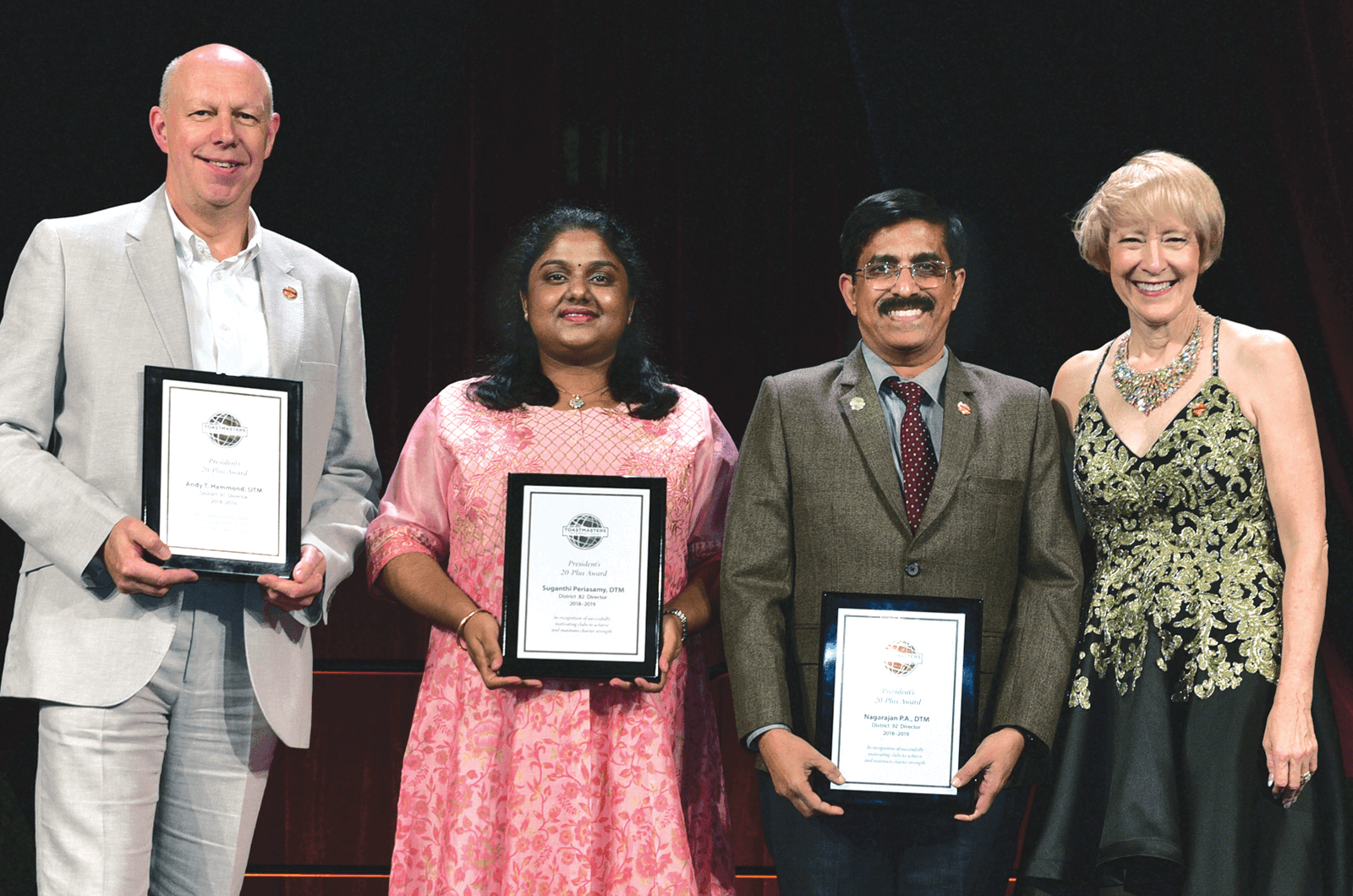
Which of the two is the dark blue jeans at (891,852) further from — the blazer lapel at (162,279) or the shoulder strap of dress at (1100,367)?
the blazer lapel at (162,279)

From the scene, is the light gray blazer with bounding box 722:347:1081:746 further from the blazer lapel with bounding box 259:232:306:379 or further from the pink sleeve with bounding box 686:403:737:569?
the blazer lapel with bounding box 259:232:306:379

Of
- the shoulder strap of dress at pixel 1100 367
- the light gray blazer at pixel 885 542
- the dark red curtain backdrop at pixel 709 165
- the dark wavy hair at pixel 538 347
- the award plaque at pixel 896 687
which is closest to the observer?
the award plaque at pixel 896 687

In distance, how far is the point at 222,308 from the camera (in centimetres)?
237

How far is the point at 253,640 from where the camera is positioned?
7.50ft

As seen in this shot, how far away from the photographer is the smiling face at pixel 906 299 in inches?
88.4

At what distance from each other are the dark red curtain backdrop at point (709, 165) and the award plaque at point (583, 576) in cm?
108

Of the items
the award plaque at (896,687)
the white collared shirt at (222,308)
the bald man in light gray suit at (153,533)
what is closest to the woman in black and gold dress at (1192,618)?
the award plaque at (896,687)

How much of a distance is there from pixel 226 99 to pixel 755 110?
225 centimetres

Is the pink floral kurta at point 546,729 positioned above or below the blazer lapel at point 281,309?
below

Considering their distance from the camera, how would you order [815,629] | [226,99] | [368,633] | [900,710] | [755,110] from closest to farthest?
[900,710], [815,629], [226,99], [368,633], [755,110]

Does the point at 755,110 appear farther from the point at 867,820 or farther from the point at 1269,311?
the point at 867,820

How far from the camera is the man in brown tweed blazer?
2.13 metres

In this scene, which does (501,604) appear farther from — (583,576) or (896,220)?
(896,220)

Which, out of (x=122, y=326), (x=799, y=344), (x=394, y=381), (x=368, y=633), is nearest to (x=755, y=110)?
(x=799, y=344)
